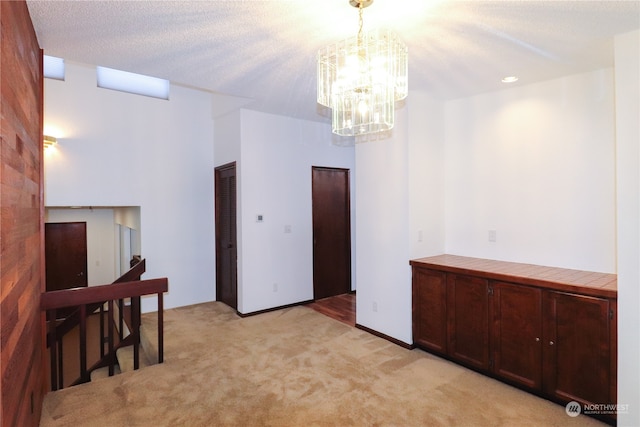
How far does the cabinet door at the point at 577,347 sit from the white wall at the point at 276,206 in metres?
3.24

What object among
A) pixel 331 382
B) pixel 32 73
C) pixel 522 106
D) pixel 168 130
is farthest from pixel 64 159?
pixel 522 106

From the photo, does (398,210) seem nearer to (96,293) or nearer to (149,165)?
(96,293)

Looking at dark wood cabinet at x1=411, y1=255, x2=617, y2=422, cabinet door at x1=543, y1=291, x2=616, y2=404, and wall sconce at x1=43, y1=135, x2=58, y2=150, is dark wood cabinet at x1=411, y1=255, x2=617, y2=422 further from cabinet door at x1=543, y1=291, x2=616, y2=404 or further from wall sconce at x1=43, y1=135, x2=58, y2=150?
wall sconce at x1=43, y1=135, x2=58, y2=150

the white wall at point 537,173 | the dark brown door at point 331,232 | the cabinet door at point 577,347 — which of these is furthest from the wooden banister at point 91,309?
the cabinet door at point 577,347

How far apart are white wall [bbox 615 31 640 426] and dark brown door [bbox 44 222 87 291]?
25.5 feet

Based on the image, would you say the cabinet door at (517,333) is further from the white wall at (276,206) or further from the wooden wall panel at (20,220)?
the wooden wall panel at (20,220)

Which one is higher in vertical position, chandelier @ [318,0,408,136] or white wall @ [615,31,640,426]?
chandelier @ [318,0,408,136]

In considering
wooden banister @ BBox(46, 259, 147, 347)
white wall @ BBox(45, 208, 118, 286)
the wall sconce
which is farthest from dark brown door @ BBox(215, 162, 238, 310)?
white wall @ BBox(45, 208, 118, 286)

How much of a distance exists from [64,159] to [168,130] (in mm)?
1357

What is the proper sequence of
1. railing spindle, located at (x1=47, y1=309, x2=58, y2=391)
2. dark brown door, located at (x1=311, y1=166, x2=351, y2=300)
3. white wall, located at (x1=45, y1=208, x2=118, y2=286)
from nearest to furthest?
railing spindle, located at (x1=47, y1=309, x2=58, y2=391) < dark brown door, located at (x1=311, y1=166, x2=351, y2=300) < white wall, located at (x1=45, y1=208, x2=118, y2=286)

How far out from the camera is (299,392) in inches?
106

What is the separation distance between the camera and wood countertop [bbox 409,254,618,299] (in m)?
2.44

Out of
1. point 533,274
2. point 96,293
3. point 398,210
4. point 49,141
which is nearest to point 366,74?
point 398,210

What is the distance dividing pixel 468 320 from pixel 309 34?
2.73 meters
